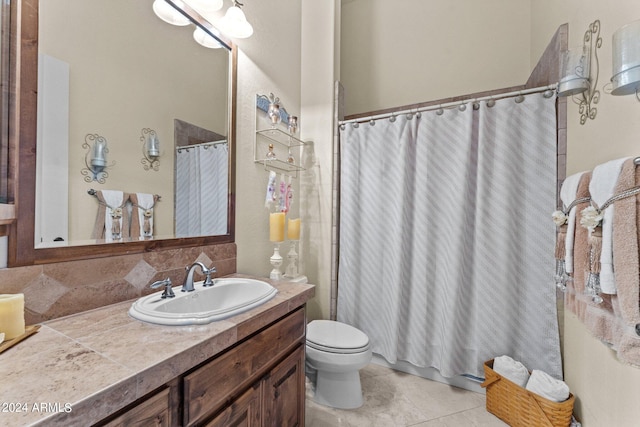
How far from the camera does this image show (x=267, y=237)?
1903 millimetres

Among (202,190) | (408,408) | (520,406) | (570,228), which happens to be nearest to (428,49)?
(570,228)

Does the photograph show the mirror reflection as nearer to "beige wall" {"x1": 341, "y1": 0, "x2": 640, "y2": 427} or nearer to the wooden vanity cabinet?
the wooden vanity cabinet

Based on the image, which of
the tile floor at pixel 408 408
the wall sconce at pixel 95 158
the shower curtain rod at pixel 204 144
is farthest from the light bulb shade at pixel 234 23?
the tile floor at pixel 408 408

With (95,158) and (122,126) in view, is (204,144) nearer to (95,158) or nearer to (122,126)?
(122,126)

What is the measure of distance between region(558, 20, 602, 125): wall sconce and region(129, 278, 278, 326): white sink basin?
5.53 feet

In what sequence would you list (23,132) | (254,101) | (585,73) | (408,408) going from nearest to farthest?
1. (23,132)
2. (585,73)
3. (408,408)
4. (254,101)

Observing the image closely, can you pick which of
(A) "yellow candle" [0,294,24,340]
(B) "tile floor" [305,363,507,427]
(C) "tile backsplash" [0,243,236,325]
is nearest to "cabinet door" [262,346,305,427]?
(B) "tile floor" [305,363,507,427]

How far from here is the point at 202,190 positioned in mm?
1413

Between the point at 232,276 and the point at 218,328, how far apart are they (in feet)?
2.37

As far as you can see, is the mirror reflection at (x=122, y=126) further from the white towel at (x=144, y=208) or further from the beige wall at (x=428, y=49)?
the beige wall at (x=428, y=49)

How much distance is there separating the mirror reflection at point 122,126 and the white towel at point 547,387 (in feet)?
6.35

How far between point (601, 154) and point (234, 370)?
5.49 feet

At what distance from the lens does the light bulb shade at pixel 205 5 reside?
1.33 meters

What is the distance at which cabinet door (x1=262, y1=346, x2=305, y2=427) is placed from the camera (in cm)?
104
